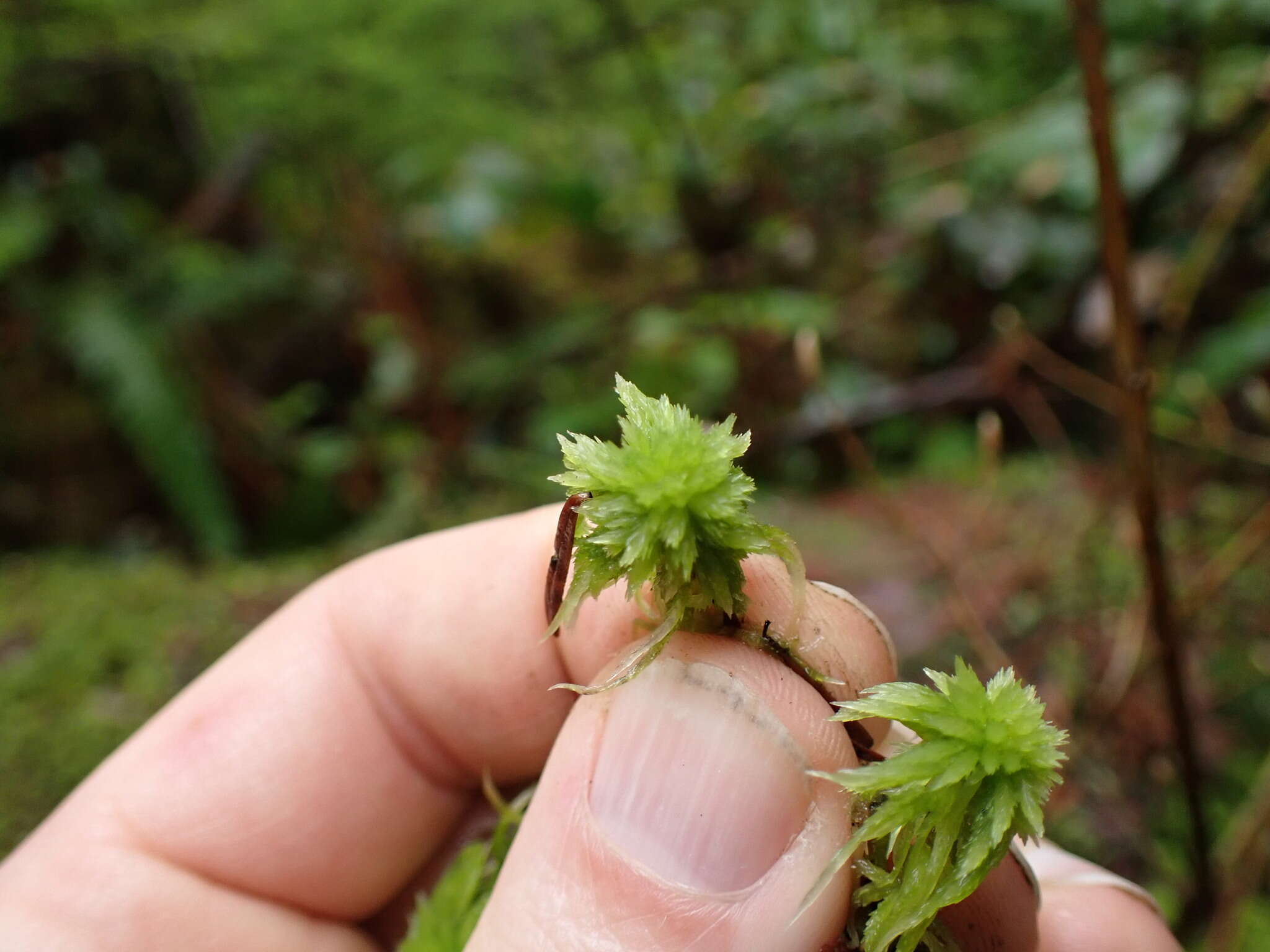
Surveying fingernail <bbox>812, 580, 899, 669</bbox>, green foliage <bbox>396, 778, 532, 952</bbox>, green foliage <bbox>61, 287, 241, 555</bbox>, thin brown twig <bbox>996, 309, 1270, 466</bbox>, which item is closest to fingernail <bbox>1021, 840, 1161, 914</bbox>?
fingernail <bbox>812, 580, 899, 669</bbox>

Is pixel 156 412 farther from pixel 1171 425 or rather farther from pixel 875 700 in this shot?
pixel 1171 425

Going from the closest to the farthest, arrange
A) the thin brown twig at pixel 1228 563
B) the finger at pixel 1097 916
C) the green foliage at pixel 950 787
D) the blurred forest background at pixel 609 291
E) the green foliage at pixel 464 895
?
the green foliage at pixel 950 787 → the green foliage at pixel 464 895 → the finger at pixel 1097 916 → the thin brown twig at pixel 1228 563 → the blurred forest background at pixel 609 291

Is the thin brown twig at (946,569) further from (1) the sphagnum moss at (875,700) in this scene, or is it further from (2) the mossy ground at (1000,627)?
(1) the sphagnum moss at (875,700)

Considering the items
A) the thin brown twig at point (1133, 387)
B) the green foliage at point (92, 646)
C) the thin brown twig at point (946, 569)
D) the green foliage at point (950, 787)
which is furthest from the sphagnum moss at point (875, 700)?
the green foliage at point (92, 646)

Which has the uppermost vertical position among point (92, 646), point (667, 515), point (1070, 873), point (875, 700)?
point (667, 515)

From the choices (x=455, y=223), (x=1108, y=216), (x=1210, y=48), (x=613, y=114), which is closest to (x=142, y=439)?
(x=455, y=223)

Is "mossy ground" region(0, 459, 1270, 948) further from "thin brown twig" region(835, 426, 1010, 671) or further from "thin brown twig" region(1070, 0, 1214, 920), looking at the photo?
"thin brown twig" region(1070, 0, 1214, 920)

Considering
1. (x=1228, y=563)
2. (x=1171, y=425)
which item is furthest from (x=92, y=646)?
(x=1171, y=425)
